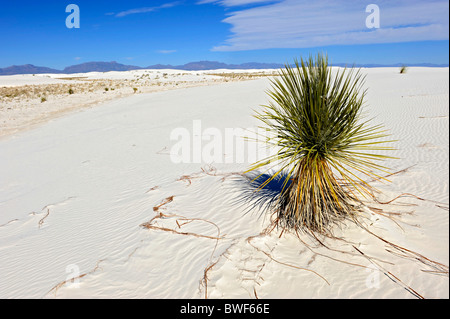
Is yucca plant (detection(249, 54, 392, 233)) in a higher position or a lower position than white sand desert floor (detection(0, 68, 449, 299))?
higher

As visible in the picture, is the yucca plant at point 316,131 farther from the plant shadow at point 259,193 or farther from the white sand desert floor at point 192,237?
the plant shadow at point 259,193

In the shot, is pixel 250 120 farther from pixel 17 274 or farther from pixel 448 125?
pixel 17 274

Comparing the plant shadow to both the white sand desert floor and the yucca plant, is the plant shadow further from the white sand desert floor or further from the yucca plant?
the yucca plant

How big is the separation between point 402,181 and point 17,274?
7248 millimetres

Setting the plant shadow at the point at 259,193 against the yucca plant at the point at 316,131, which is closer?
the yucca plant at the point at 316,131

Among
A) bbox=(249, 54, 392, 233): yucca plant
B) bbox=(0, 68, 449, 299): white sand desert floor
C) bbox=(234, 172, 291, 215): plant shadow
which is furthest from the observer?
bbox=(234, 172, 291, 215): plant shadow

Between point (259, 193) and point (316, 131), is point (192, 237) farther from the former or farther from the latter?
point (316, 131)

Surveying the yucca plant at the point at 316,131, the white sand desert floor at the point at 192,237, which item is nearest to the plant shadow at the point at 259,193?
the white sand desert floor at the point at 192,237

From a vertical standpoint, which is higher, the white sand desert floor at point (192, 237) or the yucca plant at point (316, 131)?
the yucca plant at point (316, 131)

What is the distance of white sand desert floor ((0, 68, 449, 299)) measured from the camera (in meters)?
3.31

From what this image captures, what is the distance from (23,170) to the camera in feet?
27.6

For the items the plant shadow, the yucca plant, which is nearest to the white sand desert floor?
the plant shadow

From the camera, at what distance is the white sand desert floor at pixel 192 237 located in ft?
10.8
